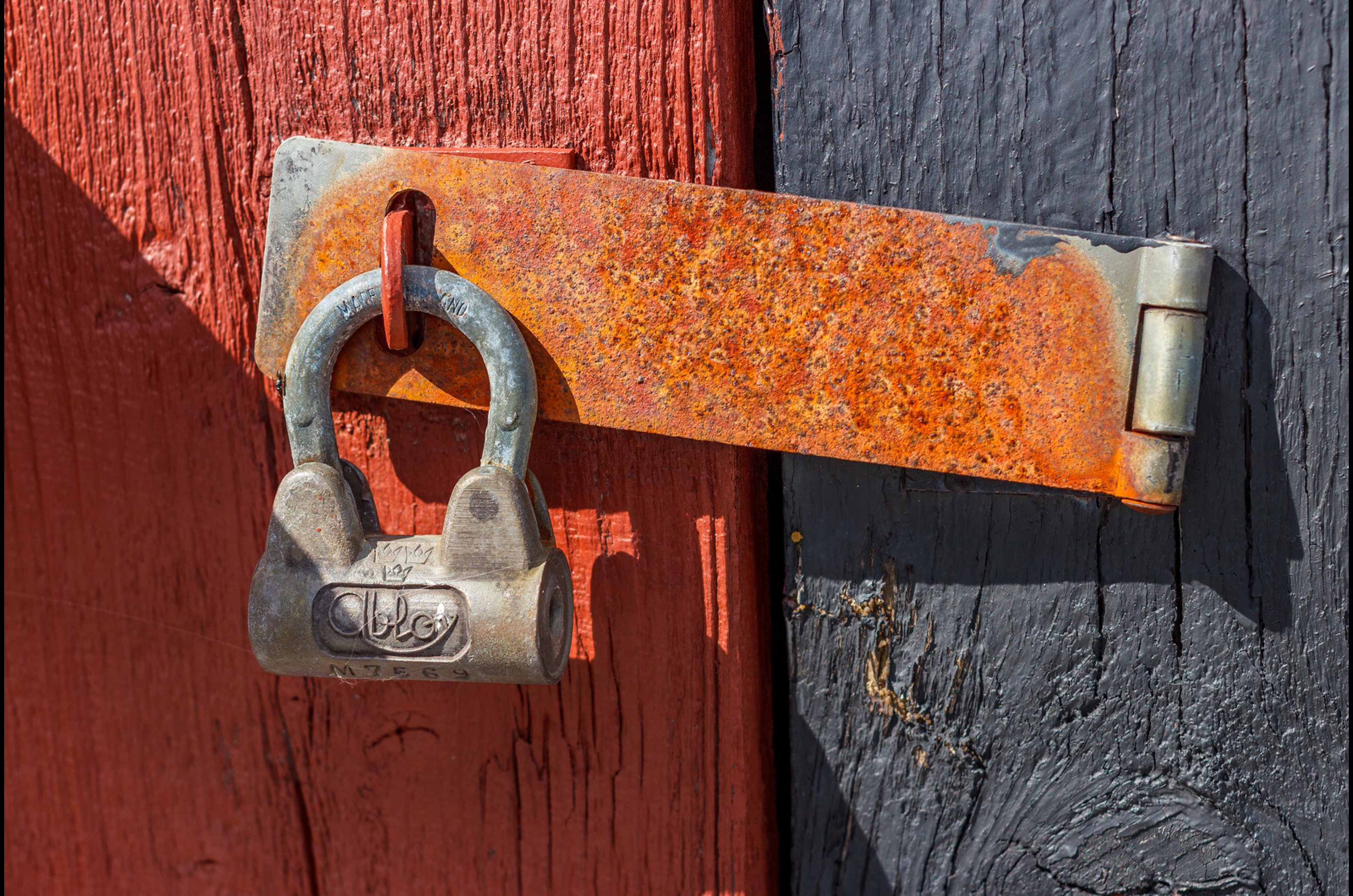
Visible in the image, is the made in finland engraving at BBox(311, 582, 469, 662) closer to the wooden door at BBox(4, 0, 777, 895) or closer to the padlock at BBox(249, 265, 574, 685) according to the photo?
the padlock at BBox(249, 265, 574, 685)

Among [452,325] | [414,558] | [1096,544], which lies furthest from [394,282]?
[1096,544]

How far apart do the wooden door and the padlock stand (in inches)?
4.3

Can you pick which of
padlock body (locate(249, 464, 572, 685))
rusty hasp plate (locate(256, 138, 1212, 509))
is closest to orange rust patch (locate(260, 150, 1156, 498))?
rusty hasp plate (locate(256, 138, 1212, 509))

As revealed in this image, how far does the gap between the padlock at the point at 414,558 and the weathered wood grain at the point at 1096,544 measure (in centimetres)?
23

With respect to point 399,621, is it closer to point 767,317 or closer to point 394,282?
point 394,282

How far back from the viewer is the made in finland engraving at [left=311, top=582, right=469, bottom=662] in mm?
565

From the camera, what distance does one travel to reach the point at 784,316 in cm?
61

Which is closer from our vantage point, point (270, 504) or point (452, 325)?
point (452, 325)

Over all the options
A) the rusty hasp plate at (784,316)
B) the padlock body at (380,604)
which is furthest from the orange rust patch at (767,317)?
the padlock body at (380,604)

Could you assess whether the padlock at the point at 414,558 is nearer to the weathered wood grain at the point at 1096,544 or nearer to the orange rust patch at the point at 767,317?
the orange rust patch at the point at 767,317

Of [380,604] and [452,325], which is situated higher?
[452,325]

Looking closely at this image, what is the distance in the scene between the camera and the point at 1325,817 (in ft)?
2.07

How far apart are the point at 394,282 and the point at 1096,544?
0.55 m

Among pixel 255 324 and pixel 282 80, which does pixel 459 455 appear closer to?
pixel 255 324
